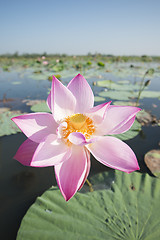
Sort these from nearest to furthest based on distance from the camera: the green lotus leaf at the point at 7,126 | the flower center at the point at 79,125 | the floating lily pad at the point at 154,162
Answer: the flower center at the point at 79,125, the floating lily pad at the point at 154,162, the green lotus leaf at the point at 7,126

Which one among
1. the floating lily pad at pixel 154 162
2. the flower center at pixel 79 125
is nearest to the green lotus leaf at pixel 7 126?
the flower center at pixel 79 125

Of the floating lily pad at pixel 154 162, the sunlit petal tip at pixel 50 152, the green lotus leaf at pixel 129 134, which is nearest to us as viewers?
the sunlit petal tip at pixel 50 152

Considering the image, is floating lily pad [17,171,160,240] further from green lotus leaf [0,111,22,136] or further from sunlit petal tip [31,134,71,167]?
green lotus leaf [0,111,22,136]

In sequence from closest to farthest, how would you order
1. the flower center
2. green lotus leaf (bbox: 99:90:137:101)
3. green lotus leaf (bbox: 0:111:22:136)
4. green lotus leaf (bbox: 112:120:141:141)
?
1. the flower center
2. green lotus leaf (bbox: 112:120:141:141)
3. green lotus leaf (bbox: 0:111:22:136)
4. green lotus leaf (bbox: 99:90:137:101)

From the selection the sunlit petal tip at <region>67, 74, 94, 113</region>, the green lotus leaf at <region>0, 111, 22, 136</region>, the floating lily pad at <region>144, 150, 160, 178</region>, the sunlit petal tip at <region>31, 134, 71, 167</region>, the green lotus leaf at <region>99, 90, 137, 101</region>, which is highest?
the sunlit petal tip at <region>67, 74, 94, 113</region>

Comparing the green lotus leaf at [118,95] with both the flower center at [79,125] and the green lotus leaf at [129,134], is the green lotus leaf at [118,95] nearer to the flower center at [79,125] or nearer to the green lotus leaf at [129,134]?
the green lotus leaf at [129,134]

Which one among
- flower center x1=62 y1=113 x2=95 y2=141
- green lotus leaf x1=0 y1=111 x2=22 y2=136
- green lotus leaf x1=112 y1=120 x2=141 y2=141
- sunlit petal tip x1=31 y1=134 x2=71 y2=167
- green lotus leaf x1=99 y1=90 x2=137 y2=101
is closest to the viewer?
A: sunlit petal tip x1=31 y1=134 x2=71 y2=167

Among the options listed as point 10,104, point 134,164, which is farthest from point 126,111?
point 10,104

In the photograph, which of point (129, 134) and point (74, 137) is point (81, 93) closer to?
point (74, 137)

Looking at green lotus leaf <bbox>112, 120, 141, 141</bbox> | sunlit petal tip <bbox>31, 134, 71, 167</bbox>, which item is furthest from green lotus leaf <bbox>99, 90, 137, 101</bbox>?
sunlit petal tip <bbox>31, 134, 71, 167</bbox>
